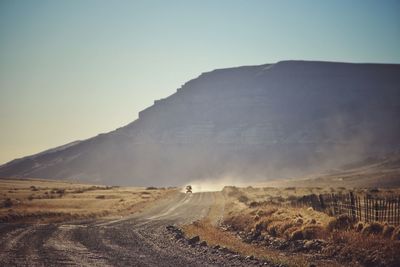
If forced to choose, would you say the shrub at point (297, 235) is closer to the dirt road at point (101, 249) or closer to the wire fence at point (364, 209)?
the wire fence at point (364, 209)

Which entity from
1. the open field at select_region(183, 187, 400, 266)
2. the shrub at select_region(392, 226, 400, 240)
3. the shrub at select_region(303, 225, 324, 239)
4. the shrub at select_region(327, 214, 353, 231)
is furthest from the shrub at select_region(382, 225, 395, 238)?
the shrub at select_region(303, 225, 324, 239)

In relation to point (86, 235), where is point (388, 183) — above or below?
below

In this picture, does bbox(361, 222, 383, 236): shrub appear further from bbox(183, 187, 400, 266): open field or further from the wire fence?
the wire fence

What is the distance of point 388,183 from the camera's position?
317 feet

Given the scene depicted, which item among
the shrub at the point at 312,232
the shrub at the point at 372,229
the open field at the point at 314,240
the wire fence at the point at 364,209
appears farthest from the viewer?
the wire fence at the point at 364,209

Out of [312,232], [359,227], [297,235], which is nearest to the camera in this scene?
[359,227]

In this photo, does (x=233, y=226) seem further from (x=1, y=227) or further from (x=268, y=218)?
(x=1, y=227)

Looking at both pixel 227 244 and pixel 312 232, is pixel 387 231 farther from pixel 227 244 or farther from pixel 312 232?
pixel 227 244

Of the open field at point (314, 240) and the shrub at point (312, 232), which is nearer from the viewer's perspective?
the open field at point (314, 240)

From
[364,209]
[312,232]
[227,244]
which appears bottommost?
[227,244]

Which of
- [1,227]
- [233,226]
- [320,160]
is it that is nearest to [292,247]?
[233,226]

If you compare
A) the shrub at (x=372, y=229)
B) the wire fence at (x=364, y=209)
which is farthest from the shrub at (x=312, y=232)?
the wire fence at (x=364, y=209)

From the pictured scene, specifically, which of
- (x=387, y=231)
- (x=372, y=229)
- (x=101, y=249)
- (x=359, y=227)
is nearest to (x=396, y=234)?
A: (x=387, y=231)

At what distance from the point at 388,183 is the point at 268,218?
7952 centimetres
